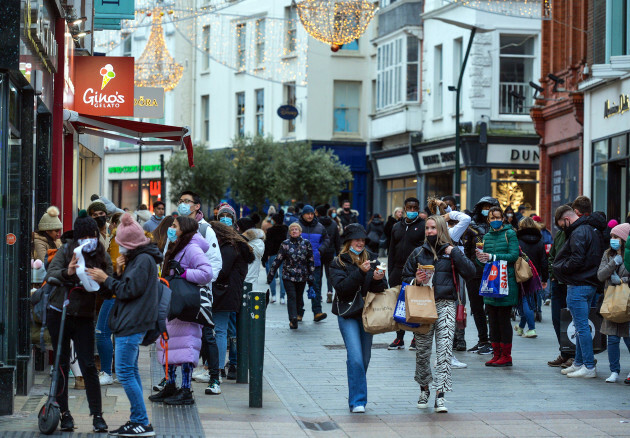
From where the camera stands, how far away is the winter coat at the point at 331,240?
66.2ft

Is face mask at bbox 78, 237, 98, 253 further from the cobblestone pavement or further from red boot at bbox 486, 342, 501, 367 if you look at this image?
red boot at bbox 486, 342, 501, 367

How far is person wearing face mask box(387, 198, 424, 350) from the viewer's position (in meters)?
14.5

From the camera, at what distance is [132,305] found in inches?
335

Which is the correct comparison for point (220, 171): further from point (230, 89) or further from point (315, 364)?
point (315, 364)

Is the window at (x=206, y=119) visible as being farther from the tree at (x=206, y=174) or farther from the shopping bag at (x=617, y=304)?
the shopping bag at (x=617, y=304)

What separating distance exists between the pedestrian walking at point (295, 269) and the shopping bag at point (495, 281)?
4.72 m

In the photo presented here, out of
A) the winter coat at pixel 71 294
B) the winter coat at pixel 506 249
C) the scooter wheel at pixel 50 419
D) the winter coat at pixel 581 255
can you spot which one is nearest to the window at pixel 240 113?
the winter coat at pixel 506 249

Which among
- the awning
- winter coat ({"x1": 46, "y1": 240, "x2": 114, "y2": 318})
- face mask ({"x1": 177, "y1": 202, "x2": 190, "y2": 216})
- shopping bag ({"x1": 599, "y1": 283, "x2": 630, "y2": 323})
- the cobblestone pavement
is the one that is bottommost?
the cobblestone pavement

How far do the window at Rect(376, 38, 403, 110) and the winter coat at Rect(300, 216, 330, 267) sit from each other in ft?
71.0

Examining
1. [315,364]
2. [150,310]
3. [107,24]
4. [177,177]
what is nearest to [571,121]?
[107,24]

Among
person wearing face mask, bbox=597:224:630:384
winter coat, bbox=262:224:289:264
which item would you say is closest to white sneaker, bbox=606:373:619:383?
person wearing face mask, bbox=597:224:630:384

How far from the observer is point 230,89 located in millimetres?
51531

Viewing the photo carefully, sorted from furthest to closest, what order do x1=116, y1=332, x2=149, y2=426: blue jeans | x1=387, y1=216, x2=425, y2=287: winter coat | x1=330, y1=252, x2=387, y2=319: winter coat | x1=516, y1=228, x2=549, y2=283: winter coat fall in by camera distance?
x1=516, y1=228, x2=549, y2=283: winter coat → x1=387, y1=216, x2=425, y2=287: winter coat → x1=330, y1=252, x2=387, y2=319: winter coat → x1=116, y1=332, x2=149, y2=426: blue jeans

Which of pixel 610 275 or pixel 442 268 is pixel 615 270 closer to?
pixel 610 275
